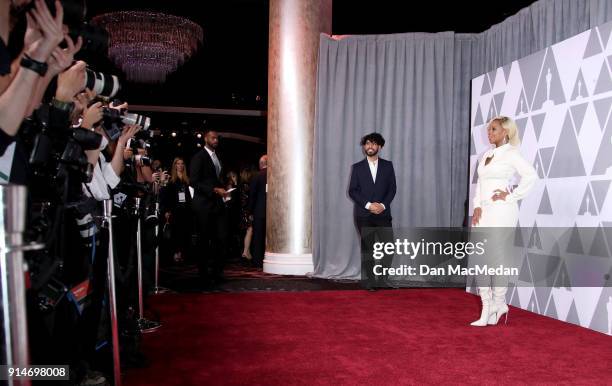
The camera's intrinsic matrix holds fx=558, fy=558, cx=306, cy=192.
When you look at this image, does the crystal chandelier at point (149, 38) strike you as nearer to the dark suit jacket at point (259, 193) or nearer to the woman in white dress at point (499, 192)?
the dark suit jacket at point (259, 193)

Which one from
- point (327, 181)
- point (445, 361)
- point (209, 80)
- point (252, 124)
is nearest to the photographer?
point (445, 361)

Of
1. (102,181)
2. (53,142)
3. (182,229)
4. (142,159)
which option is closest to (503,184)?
(142,159)

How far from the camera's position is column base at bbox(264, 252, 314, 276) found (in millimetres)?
6277

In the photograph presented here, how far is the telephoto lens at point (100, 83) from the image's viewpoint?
1.88m

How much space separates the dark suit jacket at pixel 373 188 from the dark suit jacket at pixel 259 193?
1789 mm

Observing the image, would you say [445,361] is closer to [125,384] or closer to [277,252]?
[125,384]

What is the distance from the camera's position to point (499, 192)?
363 cm

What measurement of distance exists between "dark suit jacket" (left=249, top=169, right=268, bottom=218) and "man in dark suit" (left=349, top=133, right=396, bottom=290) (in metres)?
1.77

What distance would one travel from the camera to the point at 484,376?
2.58 metres

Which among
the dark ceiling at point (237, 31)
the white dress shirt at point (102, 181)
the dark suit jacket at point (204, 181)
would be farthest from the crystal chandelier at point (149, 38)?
the white dress shirt at point (102, 181)

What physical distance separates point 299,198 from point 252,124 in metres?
8.92

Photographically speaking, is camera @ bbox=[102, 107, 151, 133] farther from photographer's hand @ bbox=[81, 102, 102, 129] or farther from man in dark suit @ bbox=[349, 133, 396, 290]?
man in dark suit @ bbox=[349, 133, 396, 290]

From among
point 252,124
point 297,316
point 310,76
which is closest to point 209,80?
point 252,124

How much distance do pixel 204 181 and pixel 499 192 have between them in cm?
Result: 280
